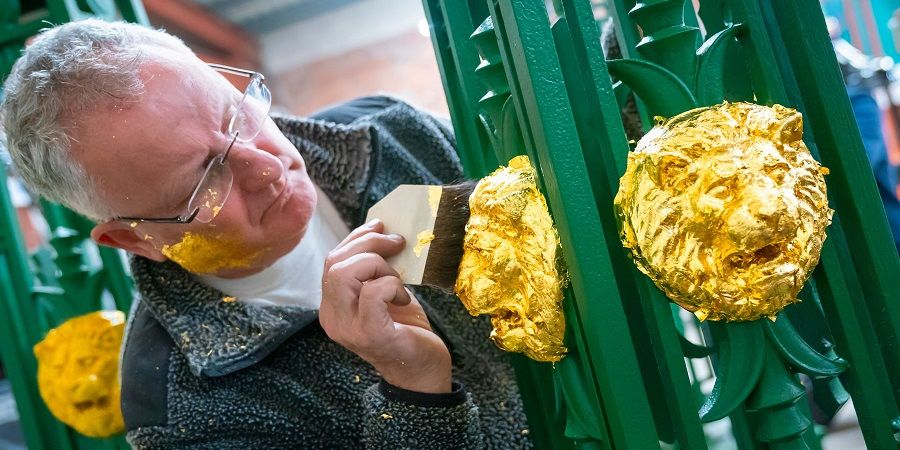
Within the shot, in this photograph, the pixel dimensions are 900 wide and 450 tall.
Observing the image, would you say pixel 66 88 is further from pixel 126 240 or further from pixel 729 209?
pixel 729 209

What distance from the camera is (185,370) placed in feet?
3.51

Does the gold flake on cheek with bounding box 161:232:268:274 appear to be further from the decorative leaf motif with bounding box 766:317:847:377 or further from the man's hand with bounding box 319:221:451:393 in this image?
the decorative leaf motif with bounding box 766:317:847:377

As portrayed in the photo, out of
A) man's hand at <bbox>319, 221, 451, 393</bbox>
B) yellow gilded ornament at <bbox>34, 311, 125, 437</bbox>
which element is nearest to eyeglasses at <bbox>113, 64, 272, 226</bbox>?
man's hand at <bbox>319, 221, 451, 393</bbox>

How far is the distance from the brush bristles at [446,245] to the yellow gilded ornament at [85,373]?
2.80 feet

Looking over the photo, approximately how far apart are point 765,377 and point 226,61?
6.29 meters

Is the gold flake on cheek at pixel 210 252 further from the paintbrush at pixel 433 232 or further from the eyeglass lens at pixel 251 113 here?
the paintbrush at pixel 433 232

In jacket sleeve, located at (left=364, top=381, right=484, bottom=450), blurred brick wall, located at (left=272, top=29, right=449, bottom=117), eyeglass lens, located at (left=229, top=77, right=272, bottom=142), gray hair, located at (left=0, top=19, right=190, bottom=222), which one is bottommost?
jacket sleeve, located at (left=364, top=381, right=484, bottom=450)

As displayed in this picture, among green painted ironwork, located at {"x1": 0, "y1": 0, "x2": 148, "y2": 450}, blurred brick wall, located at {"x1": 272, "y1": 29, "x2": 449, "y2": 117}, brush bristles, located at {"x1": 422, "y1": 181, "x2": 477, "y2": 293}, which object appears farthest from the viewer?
blurred brick wall, located at {"x1": 272, "y1": 29, "x2": 449, "y2": 117}

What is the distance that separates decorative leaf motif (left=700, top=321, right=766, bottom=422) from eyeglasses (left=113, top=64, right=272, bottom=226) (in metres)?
0.66

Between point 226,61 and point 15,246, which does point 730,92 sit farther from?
point 226,61

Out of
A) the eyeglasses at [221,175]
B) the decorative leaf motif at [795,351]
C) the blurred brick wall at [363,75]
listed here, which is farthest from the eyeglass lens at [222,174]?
the blurred brick wall at [363,75]

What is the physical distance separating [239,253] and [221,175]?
13cm

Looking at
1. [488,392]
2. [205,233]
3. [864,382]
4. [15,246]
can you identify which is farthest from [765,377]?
[15,246]

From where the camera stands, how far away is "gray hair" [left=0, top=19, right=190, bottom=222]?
→ 90cm
